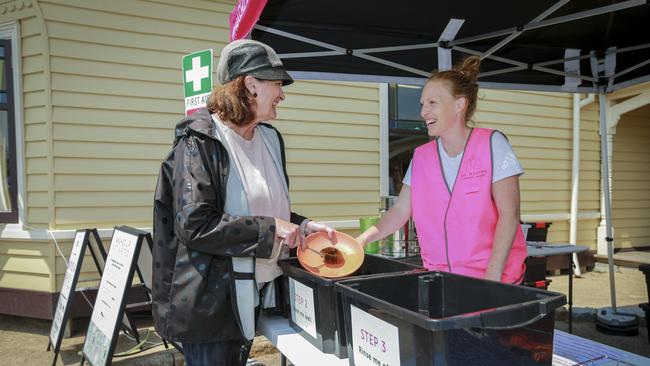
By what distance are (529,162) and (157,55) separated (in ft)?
18.4

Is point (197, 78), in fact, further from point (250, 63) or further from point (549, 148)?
point (549, 148)

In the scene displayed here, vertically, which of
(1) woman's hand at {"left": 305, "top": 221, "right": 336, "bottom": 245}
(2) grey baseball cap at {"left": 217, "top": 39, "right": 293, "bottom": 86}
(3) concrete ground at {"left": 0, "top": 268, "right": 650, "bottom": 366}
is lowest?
(3) concrete ground at {"left": 0, "top": 268, "right": 650, "bottom": 366}

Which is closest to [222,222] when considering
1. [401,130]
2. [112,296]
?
[112,296]

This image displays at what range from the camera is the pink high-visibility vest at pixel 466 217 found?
1695 mm

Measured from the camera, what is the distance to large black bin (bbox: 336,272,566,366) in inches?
36.6

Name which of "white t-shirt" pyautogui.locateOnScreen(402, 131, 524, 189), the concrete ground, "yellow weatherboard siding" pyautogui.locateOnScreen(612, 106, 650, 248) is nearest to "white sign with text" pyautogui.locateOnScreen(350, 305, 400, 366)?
"white t-shirt" pyautogui.locateOnScreen(402, 131, 524, 189)

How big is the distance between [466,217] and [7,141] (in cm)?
485

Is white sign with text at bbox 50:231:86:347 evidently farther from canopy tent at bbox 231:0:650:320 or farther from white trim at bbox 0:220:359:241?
canopy tent at bbox 231:0:650:320

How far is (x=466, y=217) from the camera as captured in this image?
67.1 inches

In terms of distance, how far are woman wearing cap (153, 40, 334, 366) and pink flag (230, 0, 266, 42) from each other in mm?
581

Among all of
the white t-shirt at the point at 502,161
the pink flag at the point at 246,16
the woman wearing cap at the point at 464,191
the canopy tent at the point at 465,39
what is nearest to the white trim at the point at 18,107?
the canopy tent at the point at 465,39

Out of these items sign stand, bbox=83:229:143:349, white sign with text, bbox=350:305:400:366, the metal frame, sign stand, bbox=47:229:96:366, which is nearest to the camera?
white sign with text, bbox=350:305:400:366

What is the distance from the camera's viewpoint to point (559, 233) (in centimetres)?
729

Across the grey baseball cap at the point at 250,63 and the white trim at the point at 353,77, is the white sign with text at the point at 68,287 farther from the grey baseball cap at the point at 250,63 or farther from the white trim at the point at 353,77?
the grey baseball cap at the point at 250,63
